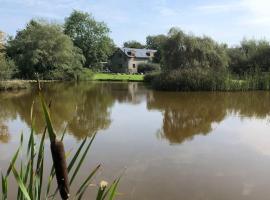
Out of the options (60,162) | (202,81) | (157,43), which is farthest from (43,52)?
(60,162)

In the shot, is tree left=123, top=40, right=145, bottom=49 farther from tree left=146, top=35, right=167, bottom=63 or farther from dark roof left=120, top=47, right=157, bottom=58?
dark roof left=120, top=47, right=157, bottom=58

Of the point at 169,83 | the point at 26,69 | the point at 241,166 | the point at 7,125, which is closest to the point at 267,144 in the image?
the point at 241,166

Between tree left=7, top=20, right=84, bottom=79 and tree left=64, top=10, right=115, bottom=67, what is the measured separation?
11196 mm

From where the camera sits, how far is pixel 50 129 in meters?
1.04

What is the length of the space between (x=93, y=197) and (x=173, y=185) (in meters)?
1.24

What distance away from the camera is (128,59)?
188 ft

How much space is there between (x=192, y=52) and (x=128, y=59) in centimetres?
3345

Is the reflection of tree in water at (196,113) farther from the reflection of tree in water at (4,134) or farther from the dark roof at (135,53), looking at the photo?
the dark roof at (135,53)

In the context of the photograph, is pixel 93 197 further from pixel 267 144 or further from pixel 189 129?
pixel 189 129

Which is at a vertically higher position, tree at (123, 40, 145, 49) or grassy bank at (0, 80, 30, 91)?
tree at (123, 40, 145, 49)

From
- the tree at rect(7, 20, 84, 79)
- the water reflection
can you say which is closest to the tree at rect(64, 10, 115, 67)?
the tree at rect(7, 20, 84, 79)

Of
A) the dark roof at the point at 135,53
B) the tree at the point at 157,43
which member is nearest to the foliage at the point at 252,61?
the tree at the point at 157,43

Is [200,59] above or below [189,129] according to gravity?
above

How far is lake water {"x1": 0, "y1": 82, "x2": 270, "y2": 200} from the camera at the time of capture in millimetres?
5461
